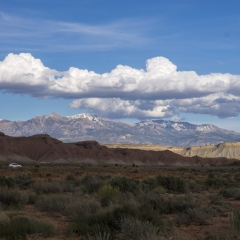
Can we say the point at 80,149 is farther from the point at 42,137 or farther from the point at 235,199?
the point at 235,199

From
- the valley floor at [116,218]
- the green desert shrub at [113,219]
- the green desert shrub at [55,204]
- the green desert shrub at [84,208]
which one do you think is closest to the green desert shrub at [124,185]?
the valley floor at [116,218]

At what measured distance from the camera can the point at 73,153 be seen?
436ft

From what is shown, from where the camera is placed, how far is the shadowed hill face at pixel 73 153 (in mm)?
120750

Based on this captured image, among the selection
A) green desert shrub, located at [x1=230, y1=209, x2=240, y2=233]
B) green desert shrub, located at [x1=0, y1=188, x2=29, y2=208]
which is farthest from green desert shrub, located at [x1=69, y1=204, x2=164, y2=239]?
green desert shrub, located at [x1=0, y1=188, x2=29, y2=208]

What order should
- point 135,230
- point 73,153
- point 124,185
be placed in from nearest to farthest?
1. point 135,230
2. point 124,185
3. point 73,153

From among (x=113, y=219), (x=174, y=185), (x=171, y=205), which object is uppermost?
(x=113, y=219)

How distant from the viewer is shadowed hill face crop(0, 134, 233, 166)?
121 meters

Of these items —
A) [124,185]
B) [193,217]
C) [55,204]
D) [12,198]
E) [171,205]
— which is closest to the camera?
Answer: [193,217]

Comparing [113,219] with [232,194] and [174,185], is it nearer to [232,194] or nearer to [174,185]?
[232,194]

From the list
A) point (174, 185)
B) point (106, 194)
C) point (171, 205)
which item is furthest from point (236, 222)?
point (174, 185)

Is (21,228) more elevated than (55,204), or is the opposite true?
(21,228)

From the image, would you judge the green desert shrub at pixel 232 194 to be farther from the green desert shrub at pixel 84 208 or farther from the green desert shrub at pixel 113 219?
the green desert shrub at pixel 113 219

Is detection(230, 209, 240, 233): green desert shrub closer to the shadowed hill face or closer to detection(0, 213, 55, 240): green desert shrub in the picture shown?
detection(0, 213, 55, 240): green desert shrub

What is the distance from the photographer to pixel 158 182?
28172mm
